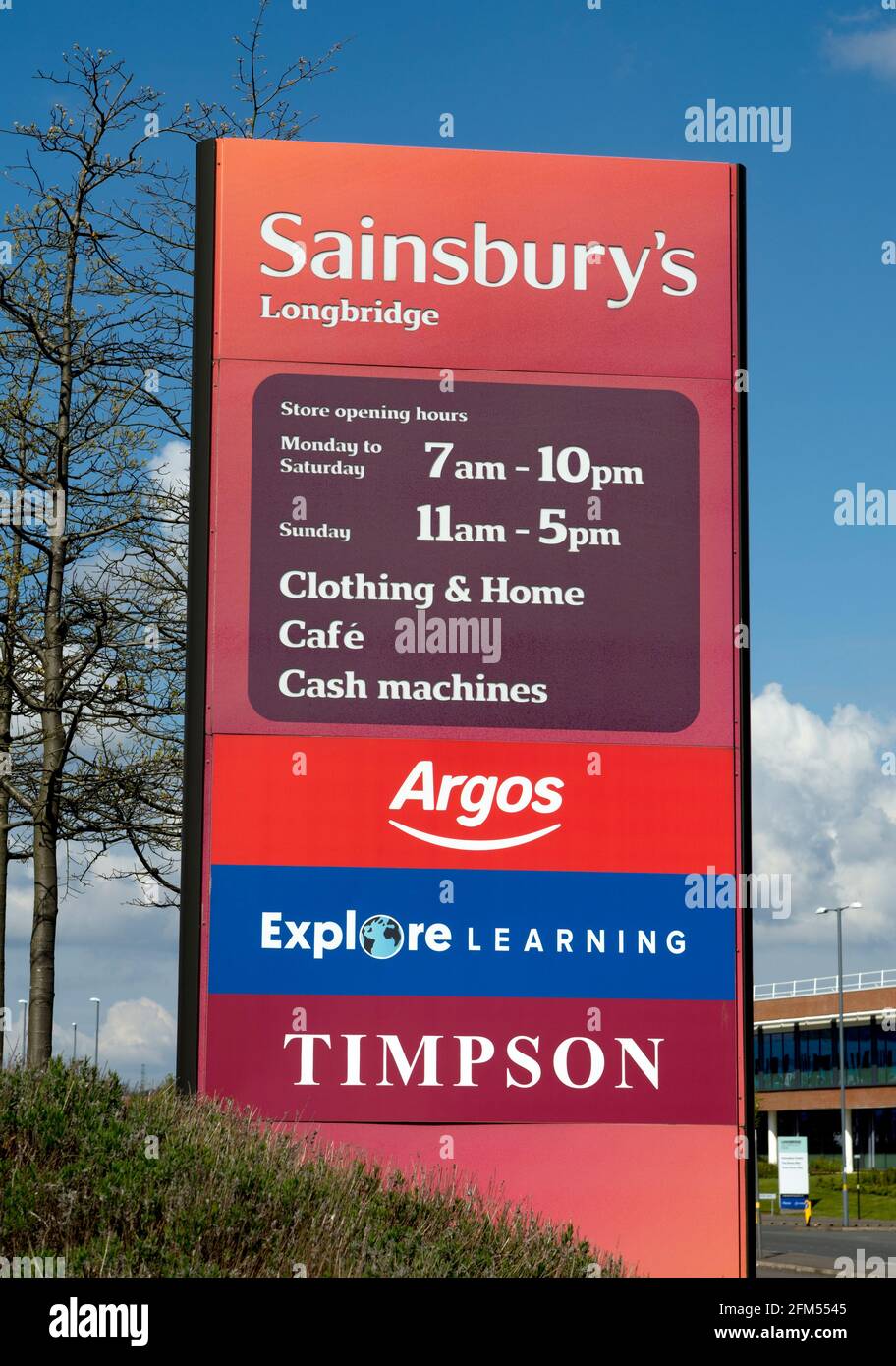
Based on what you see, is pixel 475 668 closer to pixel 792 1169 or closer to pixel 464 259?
pixel 464 259

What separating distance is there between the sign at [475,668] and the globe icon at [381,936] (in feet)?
0.07

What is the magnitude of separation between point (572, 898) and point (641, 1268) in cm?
235

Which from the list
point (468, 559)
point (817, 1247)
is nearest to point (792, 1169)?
point (817, 1247)

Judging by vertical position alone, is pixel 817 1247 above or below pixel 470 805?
below

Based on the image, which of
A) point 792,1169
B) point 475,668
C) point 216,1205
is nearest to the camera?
point 216,1205

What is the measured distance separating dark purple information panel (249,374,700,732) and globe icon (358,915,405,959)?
51.3 inches

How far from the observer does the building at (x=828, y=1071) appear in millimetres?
78188

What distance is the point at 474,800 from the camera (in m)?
10.8

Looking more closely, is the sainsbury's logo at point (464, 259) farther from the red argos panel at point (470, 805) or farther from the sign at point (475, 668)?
the red argos panel at point (470, 805)

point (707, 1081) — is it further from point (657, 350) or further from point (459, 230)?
point (459, 230)

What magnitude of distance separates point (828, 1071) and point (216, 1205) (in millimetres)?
79497

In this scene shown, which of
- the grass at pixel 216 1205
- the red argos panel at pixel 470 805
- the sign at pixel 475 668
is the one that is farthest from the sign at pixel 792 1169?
the grass at pixel 216 1205

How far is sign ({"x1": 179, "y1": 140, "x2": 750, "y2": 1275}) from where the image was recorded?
1053 cm
